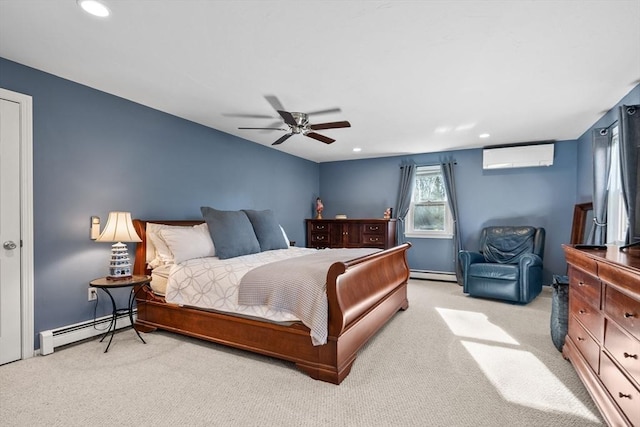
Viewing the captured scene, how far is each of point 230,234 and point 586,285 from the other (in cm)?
311

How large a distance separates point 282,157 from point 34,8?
416cm

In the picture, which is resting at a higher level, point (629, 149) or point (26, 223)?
point (629, 149)

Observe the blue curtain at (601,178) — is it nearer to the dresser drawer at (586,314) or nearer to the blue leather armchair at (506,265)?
the blue leather armchair at (506,265)

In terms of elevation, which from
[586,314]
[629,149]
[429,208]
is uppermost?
[629,149]

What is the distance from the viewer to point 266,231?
4062mm

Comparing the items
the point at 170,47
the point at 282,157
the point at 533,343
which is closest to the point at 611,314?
the point at 533,343

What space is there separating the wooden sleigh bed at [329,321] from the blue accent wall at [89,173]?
40 cm

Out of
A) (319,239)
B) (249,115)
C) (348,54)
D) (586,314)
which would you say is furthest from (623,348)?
(319,239)

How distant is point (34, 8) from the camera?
1.92m

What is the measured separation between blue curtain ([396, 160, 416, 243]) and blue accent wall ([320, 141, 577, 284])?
124 mm

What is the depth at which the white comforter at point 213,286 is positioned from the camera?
8.59ft

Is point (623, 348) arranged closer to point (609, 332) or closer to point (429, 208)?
point (609, 332)

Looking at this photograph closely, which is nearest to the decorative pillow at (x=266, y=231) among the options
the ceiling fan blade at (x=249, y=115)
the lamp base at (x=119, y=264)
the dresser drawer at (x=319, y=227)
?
the ceiling fan blade at (x=249, y=115)

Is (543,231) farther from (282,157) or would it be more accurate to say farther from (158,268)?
(158,268)
